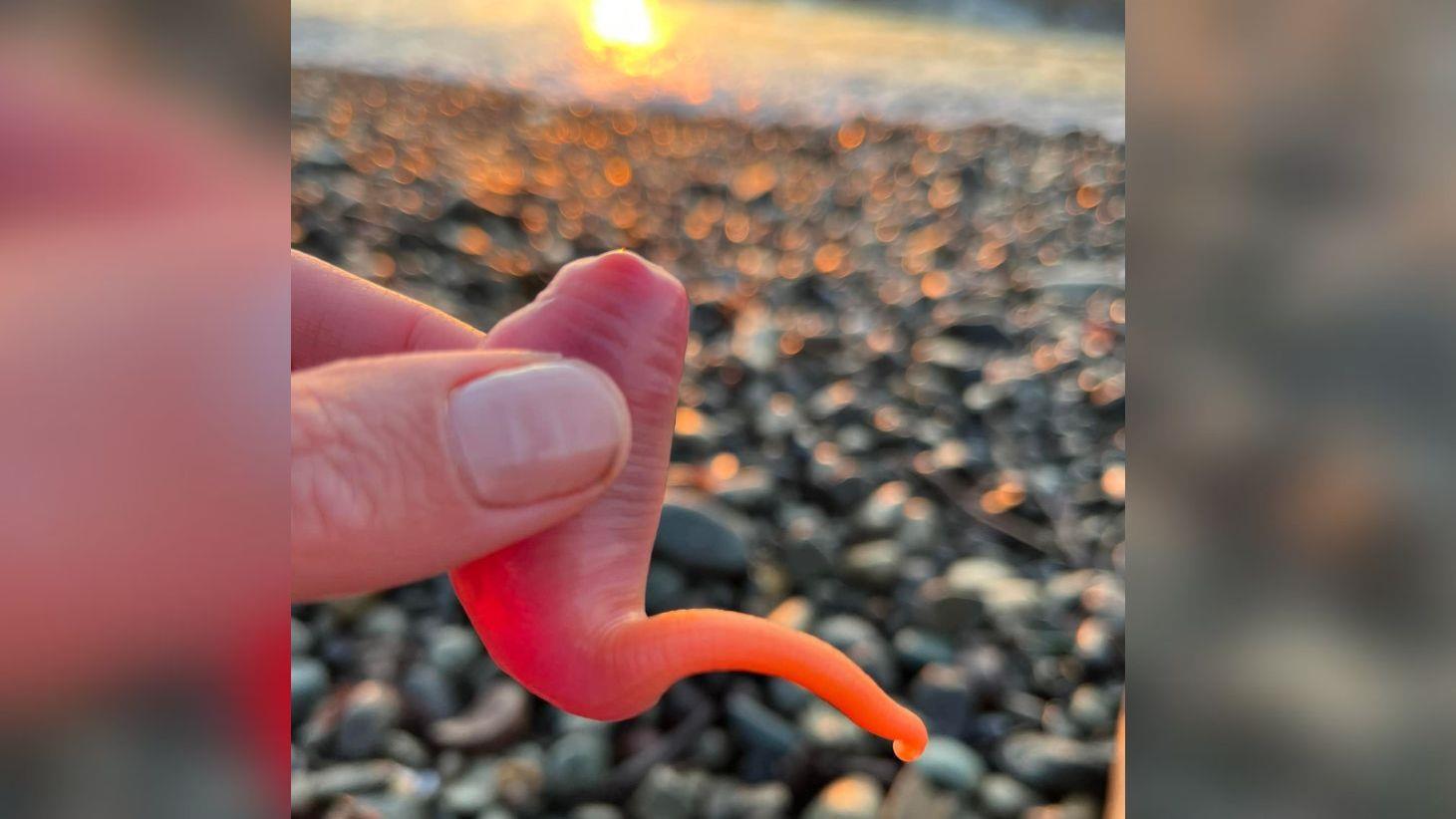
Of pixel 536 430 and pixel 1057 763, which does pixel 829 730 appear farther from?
pixel 536 430

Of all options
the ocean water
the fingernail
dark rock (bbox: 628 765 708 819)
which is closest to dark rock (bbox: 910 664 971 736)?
dark rock (bbox: 628 765 708 819)

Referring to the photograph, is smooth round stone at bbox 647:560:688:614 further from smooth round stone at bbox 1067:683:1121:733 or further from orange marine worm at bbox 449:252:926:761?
orange marine worm at bbox 449:252:926:761

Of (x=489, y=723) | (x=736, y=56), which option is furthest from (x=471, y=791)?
(x=736, y=56)

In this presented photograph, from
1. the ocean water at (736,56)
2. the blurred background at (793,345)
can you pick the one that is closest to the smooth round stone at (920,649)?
the blurred background at (793,345)

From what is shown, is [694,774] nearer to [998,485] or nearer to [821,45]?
[998,485]

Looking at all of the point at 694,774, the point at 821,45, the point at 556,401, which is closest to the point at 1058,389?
the point at 694,774
